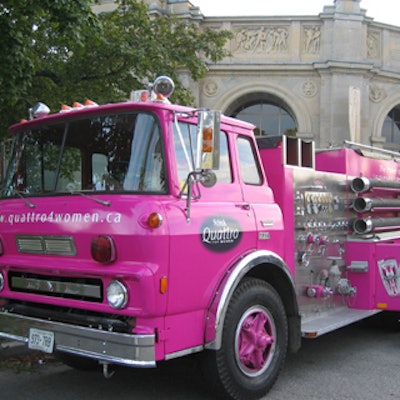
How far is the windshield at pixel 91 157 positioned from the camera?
12.1 ft

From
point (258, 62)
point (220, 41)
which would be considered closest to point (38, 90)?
point (220, 41)

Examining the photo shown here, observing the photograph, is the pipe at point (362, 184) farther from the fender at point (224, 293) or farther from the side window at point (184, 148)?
the side window at point (184, 148)

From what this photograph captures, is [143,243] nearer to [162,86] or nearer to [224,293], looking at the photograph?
[224,293]

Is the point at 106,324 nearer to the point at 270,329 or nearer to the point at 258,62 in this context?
the point at 270,329

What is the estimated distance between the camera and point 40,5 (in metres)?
5.95

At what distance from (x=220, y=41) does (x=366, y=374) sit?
755cm

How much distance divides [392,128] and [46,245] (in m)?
22.2

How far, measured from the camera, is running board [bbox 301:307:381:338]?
4.79 metres

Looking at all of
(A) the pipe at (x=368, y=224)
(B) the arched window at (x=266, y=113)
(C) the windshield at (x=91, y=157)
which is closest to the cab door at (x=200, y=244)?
(C) the windshield at (x=91, y=157)

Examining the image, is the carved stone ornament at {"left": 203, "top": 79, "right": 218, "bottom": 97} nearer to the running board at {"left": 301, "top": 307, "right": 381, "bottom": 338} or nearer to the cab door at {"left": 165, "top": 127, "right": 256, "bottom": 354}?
the running board at {"left": 301, "top": 307, "right": 381, "bottom": 338}

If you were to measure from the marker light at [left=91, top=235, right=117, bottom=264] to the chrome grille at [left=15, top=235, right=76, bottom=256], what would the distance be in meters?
0.27

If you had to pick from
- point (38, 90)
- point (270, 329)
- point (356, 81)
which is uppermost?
point (356, 81)

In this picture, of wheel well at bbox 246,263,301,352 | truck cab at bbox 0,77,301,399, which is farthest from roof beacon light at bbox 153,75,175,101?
wheel well at bbox 246,263,301,352

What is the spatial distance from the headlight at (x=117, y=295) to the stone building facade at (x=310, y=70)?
17911mm
